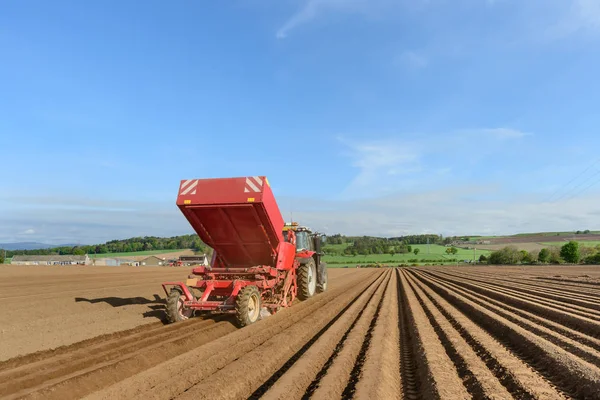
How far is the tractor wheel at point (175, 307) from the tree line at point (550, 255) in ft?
254

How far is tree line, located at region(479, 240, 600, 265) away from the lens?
71.4 meters

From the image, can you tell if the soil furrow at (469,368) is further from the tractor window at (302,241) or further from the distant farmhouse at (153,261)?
the distant farmhouse at (153,261)

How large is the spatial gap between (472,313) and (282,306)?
15.2 feet

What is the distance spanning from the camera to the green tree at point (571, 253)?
71.4 metres

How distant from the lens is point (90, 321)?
8539 mm

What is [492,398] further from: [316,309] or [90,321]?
[90,321]

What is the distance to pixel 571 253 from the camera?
2840 inches

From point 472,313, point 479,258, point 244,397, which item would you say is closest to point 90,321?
point 244,397

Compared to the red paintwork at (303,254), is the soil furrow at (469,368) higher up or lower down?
lower down

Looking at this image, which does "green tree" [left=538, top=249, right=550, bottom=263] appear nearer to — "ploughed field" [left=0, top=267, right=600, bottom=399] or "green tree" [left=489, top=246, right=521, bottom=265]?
"green tree" [left=489, top=246, right=521, bottom=265]

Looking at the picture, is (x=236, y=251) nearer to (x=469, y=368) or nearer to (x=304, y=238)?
(x=304, y=238)

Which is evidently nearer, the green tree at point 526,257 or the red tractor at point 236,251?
the red tractor at point 236,251

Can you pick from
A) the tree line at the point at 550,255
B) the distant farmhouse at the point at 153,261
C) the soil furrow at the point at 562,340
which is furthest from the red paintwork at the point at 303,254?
the tree line at the point at 550,255

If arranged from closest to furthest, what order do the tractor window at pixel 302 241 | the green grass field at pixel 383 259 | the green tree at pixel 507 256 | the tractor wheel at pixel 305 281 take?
the tractor wheel at pixel 305 281 → the tractor window at pixel 302 241 → the green tree at pixel 507 256 → the green grass field at pixel 383 259
